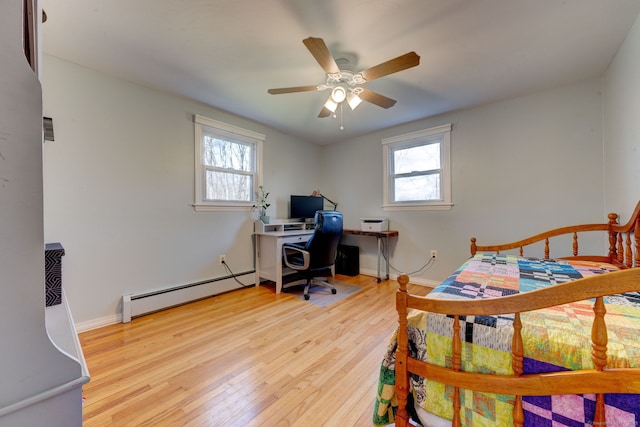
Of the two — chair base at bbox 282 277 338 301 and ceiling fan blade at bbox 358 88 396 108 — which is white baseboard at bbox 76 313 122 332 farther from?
ceiling fan blade at bbox 358 88 396 108

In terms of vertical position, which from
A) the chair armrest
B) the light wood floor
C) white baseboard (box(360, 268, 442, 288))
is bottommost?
the light wood floor

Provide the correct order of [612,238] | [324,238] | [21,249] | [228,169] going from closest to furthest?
[21,249], [612,238], [324,238], [228,169]

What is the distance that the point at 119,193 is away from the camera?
7.82ft

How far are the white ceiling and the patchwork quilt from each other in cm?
177

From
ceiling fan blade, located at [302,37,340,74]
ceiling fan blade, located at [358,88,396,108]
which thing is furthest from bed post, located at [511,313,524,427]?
ceiling fan blade, located at [358,88,396,108]

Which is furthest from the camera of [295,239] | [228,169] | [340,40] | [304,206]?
[304,206]

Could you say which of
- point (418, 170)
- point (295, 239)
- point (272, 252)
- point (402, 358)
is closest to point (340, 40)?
point (402, 358)

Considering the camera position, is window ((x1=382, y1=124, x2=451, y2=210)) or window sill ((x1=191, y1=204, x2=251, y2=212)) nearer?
window sill ((x1=191, y1=204, x2=251, y2=212))

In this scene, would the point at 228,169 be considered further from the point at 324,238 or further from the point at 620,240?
the point at 620,240

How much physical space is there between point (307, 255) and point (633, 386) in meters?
2.50

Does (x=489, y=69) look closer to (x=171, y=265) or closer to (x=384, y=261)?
(x=384, y=261)

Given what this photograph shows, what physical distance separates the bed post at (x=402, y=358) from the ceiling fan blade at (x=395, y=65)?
1431 mm

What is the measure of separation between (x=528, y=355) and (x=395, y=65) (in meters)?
1.75

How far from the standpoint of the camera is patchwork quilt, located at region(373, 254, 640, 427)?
28.0 inches
